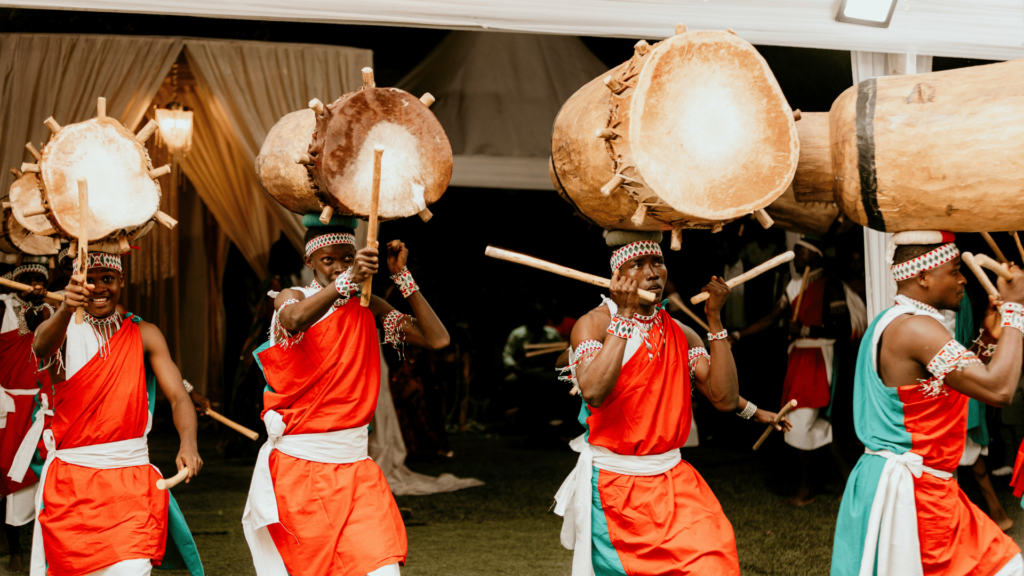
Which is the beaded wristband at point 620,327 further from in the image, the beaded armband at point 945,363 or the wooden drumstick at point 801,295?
the wooden drumstick at point 801,295

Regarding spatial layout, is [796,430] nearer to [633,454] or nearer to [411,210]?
[633,454]

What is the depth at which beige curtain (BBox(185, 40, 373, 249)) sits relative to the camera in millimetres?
7039

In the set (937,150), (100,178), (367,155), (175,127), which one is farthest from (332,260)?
(175,127)

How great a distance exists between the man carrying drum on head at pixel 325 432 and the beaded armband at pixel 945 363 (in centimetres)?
201

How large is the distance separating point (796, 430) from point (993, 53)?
347 cm

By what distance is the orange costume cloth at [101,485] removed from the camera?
3.82 m

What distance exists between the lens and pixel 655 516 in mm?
3676

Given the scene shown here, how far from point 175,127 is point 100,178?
4.92 meters

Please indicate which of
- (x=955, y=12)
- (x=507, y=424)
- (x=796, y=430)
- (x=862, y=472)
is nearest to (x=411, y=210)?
(x=862, y=472)

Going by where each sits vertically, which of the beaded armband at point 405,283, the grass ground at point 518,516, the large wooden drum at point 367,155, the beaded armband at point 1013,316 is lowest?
the grass ground at point 518,516

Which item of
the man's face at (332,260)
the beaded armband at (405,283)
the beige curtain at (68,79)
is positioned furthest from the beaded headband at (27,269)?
the beaded armband at (405,283)

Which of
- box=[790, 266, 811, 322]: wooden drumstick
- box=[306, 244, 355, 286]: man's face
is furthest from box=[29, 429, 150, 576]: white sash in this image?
box=[790, 266, 811, 322]: wooden drumstick

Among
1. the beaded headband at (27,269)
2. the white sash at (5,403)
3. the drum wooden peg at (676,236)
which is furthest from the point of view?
the beaded headband at (27,269)

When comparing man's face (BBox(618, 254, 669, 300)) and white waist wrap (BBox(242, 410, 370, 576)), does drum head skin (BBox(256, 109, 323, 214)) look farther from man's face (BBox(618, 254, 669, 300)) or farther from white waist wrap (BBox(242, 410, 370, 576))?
man's face (BBox(618, 254, 669, 300))
